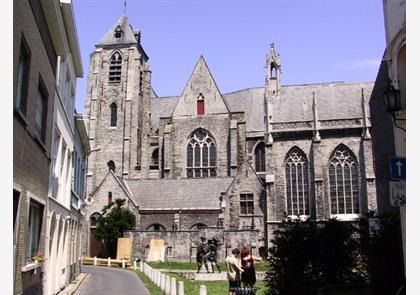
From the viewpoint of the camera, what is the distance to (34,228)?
1112 centimetres

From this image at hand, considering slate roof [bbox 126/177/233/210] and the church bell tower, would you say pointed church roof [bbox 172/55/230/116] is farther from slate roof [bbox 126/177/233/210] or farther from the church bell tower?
slate roof [bbox 126/177/233/210]

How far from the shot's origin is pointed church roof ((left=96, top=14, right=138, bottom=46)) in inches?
2025

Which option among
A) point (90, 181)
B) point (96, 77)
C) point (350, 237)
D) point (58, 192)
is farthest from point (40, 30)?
point (96, 77)

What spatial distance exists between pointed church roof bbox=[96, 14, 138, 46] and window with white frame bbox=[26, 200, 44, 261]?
41857mm

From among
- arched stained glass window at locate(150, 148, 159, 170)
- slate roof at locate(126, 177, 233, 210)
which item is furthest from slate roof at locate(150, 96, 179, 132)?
slate roof at locate(126, 177, 233, 210)

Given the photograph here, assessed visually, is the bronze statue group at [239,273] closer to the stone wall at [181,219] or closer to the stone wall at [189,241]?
the stone wall at [189,241]

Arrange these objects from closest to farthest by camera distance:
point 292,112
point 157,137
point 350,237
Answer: point 350,237, point 292,112, point 157,137

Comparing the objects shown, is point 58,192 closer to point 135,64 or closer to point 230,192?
point 230,192

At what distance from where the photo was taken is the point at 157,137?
49219 mm

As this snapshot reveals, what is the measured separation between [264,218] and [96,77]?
83.7 feet

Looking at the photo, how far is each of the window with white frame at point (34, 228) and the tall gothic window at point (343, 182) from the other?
29.0 meters

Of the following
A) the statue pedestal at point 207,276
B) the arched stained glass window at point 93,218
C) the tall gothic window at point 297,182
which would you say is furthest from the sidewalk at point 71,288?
the tall gothic window at point 297,182

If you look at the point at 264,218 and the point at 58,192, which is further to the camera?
the point at 264,218

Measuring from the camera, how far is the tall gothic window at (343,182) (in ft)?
119
